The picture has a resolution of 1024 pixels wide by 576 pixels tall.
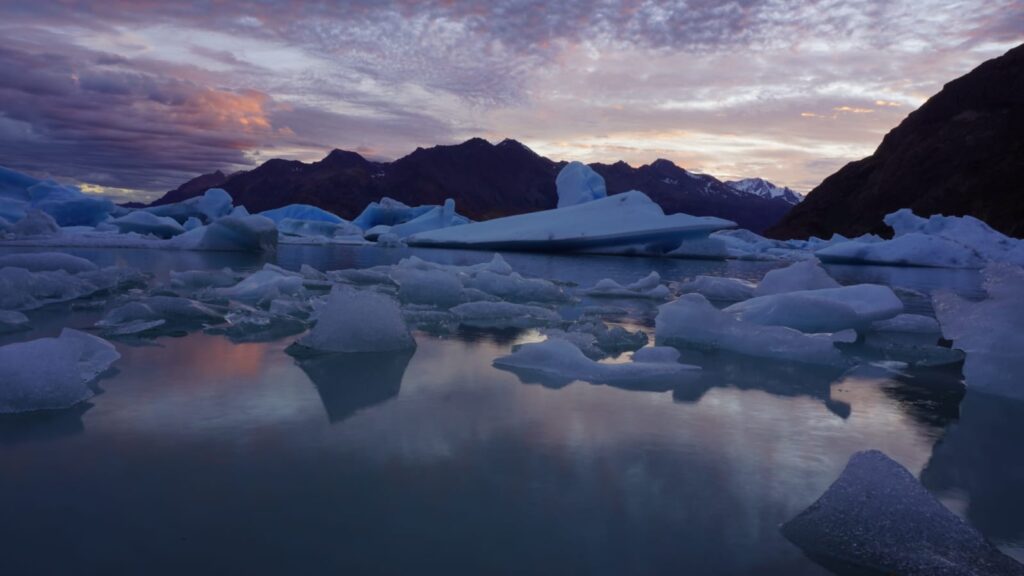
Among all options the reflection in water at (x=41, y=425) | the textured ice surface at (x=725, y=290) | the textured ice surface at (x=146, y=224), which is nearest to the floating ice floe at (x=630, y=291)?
the textured ice surface at (x=725, y=290)

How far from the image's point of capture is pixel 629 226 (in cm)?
1636

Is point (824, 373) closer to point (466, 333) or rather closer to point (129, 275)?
point (466, 333)

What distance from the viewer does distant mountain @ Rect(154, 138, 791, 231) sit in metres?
85.6

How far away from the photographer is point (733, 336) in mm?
3852

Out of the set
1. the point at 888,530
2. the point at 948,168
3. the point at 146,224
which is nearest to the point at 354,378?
the point at 888,530

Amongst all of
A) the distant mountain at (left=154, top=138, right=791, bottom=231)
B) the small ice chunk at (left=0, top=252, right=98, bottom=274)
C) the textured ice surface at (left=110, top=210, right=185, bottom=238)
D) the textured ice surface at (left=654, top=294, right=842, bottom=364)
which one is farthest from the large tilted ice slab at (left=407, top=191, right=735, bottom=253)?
the distant mountain at (left=154, top=138, right=791, bottom=231)

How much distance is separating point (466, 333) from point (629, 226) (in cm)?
1268

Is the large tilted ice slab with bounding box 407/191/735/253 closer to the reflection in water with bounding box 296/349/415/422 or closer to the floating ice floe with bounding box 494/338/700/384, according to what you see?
the floating ice floe with bounding box 494/338/700/384

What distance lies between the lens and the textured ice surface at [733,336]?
3564 millimetres

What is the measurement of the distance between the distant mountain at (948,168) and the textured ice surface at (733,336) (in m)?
35.3

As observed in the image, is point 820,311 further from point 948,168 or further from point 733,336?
point 948,168

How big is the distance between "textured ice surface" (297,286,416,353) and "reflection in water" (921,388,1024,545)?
8.02ft

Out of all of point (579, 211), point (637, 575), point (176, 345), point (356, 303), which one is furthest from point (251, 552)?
point (579, 211)

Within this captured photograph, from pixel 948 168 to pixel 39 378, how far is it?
47082 mm
